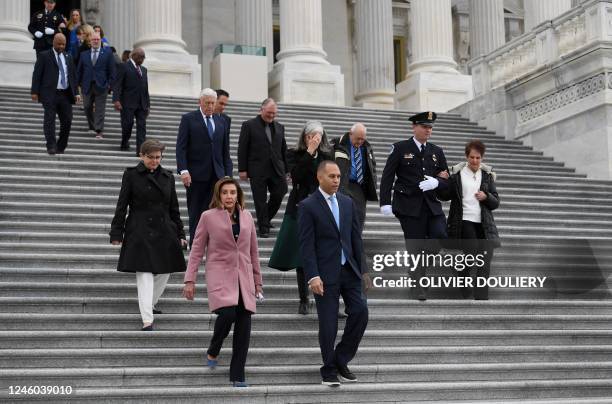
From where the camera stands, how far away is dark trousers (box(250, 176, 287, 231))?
39.5ft

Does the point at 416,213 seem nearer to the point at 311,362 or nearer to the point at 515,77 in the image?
the point at 311,362

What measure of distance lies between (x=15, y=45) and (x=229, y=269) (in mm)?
14064

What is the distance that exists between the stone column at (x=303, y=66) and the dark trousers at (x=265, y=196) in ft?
35.1

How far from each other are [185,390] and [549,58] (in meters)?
13.0

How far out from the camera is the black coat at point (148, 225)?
30.3 ft

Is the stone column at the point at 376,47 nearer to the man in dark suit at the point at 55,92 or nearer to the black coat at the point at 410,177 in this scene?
the man in dark suit at the point at 55,92

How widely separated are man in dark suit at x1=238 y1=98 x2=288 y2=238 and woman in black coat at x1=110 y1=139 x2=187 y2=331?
247 centimetres

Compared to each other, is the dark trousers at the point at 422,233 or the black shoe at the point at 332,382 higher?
the dark trousers at the point at 422,233

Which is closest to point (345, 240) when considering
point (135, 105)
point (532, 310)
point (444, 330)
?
point (444, 330)

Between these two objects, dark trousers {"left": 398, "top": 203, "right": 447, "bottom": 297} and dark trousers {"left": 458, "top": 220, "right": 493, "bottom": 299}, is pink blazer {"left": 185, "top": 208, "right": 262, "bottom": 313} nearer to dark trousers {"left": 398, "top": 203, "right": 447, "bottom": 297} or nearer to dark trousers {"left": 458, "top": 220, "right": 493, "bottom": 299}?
dark trousers {"left": 398, "top": 203, "right": 447, "bottom": 297}

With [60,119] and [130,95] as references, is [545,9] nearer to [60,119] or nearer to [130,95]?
[130,95]

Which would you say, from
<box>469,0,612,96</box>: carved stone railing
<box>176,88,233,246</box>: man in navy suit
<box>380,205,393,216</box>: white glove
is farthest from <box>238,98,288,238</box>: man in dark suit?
<box>469,0,612,96</box>: carved stone railing

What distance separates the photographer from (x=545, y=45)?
64.3ft

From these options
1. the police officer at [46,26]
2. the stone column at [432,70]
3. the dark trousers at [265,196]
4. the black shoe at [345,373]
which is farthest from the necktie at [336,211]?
the stone column at [432,70]
